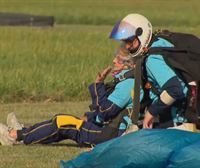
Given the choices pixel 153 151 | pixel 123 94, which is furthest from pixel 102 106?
pixel 153 151

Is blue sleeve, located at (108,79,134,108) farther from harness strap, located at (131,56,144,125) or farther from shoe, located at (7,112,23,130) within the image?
shoe, located at (7,112,23,130)

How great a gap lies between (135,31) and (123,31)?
115mm

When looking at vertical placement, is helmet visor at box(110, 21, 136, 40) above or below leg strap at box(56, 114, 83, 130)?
above

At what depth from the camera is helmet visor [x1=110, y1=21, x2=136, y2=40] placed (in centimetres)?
784

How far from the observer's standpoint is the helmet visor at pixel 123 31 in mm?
7837

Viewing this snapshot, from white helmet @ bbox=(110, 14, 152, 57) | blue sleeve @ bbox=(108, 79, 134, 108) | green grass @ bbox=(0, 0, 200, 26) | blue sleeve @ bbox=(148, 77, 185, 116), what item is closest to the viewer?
blue sleeve @ bbox=(148, 77, 185, 116)

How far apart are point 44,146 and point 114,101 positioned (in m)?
0.96

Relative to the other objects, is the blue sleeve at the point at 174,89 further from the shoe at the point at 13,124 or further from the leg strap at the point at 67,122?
the shoe at the point at 13,124

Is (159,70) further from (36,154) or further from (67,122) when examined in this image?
(36,154)

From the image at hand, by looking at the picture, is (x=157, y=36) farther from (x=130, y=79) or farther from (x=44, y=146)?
(x=44, y=146)

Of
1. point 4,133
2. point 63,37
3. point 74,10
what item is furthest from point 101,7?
point 4,133

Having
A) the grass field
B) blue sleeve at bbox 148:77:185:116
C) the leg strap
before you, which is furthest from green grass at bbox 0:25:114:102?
blue sleeve at bbox 148:77:185:116

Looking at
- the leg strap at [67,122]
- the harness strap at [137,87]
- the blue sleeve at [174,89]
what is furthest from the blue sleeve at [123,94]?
the blue sleeve at [174,89]

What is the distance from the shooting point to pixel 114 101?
8.39 meters
